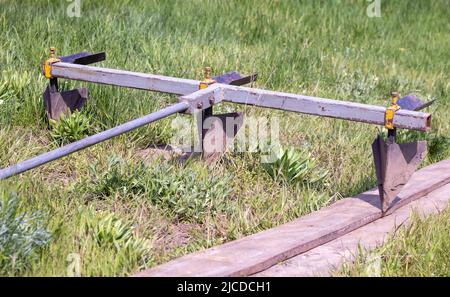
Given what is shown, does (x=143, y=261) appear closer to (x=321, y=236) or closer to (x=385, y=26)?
(x=321, y=236)

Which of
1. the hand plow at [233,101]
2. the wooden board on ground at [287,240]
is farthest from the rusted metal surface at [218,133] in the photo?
the wooden board on ground at [287,240]

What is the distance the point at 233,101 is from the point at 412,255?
5.20 feet

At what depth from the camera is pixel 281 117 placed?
6.47 meters

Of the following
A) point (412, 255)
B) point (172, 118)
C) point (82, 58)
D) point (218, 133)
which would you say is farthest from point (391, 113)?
point (82, 58)

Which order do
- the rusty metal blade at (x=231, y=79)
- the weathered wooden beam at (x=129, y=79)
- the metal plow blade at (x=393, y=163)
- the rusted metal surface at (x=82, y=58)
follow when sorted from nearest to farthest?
the metal plow blade at (x=393, y=163) → the weathered wooden beam at (x=129, y=79) → the rusty metal blade at (x=231, y=79) → the rusted metal surface at (x=82, y=58)

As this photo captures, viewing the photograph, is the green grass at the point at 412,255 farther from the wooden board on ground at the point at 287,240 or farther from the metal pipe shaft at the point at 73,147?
the metal pipe shaft at the point at 73,147

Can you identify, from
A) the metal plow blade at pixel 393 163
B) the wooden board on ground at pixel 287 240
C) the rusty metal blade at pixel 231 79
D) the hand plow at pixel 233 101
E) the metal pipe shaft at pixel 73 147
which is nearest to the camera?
the wooden board on ground at pixel 287 240

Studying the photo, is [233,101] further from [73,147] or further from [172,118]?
[73,147]

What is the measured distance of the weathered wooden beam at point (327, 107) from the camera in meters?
4.73

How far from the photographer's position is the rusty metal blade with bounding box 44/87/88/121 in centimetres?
590

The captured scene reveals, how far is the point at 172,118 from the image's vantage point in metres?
6.18

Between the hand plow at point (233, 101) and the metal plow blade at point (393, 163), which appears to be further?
the metal plow blade at point (393, 163)

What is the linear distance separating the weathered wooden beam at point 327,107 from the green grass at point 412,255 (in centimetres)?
51
